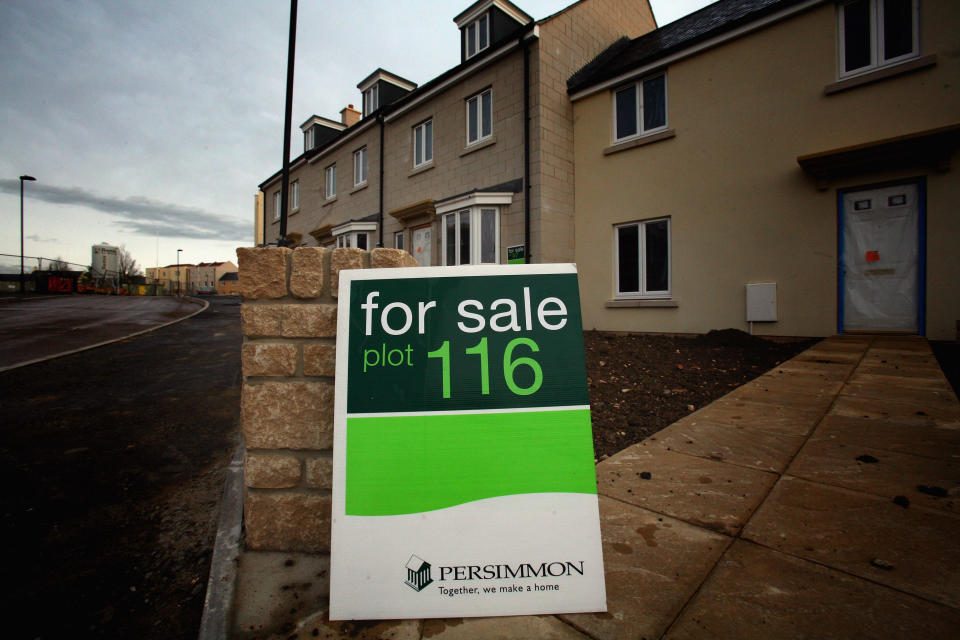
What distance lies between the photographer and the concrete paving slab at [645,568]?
1.30 metres

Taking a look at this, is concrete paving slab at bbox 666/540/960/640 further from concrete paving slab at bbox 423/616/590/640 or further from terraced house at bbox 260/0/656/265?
terraced house at bbox 260/0/656/265

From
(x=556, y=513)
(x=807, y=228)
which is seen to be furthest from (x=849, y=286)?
(x=556, y=513)

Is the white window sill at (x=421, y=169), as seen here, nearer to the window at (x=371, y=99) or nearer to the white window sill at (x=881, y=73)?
the window at (x=371, y=99)

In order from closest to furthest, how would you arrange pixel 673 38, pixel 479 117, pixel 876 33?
pixel 876 33 < pixel 673 38 < pixel 479 117

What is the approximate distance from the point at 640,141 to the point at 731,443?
778 centimetres

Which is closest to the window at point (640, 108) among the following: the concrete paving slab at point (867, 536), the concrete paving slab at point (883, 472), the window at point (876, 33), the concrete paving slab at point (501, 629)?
the window at point (876, 33)

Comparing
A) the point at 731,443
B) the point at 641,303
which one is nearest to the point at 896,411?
the point at 731,443

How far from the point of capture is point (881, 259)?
650 centimetres

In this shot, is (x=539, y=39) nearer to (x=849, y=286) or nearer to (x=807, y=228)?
(x=807, y=228)

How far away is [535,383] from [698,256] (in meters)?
7.87

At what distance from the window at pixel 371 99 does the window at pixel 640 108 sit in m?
9.74

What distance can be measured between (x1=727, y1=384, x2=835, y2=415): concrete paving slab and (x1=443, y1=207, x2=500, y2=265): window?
21.7 feet

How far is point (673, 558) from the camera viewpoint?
63.2 inches

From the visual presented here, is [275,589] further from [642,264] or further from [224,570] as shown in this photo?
[642,264]
